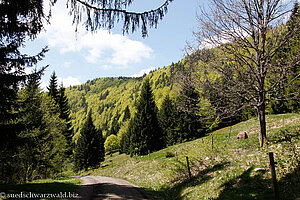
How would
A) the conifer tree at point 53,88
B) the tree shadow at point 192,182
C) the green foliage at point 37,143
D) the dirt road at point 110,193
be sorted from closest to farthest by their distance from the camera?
the dirt road at point 110,193, the tree shadow at point 192,182, the green foliage at point 37,143, the conifer tree at point 53,88

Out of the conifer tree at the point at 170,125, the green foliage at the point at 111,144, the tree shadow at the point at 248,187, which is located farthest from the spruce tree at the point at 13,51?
the green foliage at the point at 111,144

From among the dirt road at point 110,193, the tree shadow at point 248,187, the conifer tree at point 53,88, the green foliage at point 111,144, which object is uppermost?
the conifer tree at point 53,88

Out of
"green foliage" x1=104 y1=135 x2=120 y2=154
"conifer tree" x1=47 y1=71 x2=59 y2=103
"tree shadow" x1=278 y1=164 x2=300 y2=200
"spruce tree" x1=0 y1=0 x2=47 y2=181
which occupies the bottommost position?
"green foliage" x1=104 y1=135 x2=120 y2=154

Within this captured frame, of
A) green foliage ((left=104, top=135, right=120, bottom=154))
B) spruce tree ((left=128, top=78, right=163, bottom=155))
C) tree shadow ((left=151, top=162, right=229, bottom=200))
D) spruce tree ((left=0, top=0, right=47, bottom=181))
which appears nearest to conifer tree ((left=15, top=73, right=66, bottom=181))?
spruce tree ((left=0, top=0, right=47, bottom=181))

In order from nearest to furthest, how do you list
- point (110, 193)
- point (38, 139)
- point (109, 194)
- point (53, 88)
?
point (109, 194)
point (110, 193)
point (38, 139)
point (53, 88)

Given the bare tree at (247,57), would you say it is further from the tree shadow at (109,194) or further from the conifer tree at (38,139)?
the conifer tree at (38,139)

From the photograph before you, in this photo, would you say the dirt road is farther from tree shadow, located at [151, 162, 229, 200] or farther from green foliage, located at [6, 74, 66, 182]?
green foliage, located at [6, 74, 66, 182]

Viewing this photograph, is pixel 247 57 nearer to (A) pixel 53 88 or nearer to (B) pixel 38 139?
(B) pixel 38 139

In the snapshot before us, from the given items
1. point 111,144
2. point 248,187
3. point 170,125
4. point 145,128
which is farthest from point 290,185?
point 111,144

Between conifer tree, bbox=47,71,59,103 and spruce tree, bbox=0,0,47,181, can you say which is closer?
spruce tree, bbox=0,0,47,181

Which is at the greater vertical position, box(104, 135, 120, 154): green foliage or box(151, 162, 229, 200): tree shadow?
box(151, 162, 229, 200): tree shadow

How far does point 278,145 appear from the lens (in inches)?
354

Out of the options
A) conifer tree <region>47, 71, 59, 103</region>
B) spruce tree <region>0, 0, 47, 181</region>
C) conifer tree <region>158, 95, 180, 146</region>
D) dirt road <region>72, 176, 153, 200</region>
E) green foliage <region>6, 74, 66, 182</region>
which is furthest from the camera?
conifer tree <region>158, 95, 180, 146</region>

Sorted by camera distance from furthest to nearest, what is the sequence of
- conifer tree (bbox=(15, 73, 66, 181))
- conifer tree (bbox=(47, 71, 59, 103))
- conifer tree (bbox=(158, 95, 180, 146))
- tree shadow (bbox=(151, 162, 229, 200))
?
1. conifer tree (bbox=(158, 95, 180, 146))
2. conifer tree (bbox=(47, 71, 59, 103))
3. conifer tree (bbox=(15, 73, 66, 181))
4. tree shadow (bbox=(151, 162, 229, 200))
